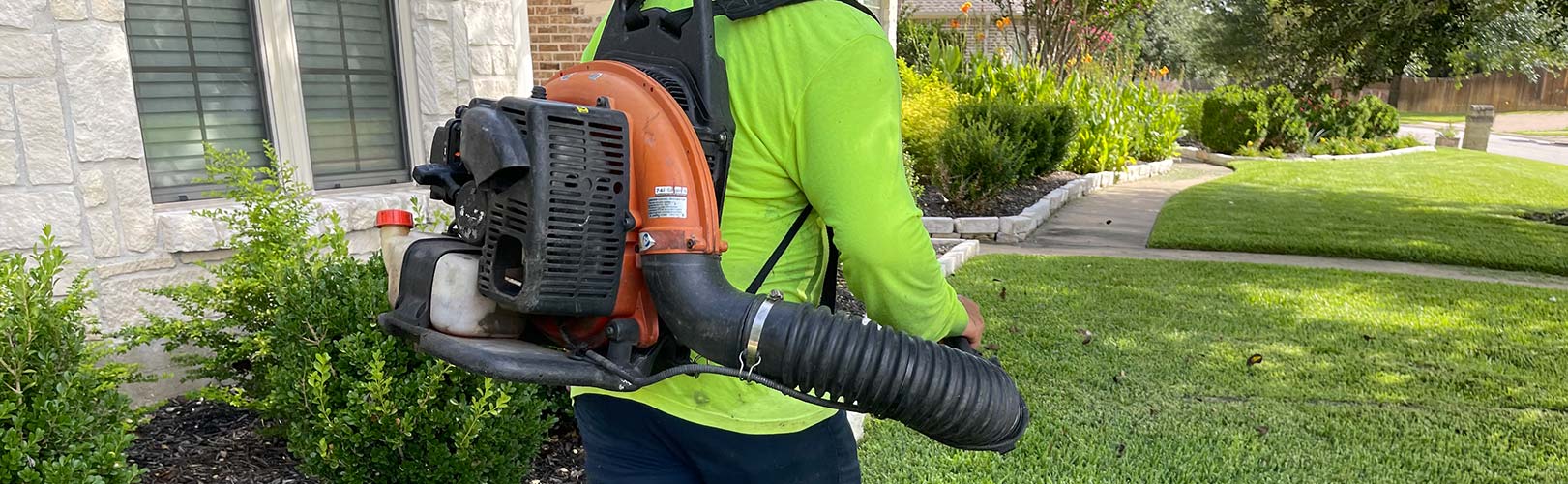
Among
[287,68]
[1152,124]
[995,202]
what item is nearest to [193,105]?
[287,68]

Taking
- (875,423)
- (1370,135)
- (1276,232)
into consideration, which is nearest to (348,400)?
(875,423)

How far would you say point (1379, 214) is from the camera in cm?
884

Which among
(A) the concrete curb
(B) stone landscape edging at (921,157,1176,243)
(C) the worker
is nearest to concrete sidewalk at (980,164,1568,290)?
(B) stone landscape edging at (921,157,1176,243)

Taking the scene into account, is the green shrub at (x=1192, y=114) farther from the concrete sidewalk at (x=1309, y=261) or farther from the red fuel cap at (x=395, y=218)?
the red fuel cap at (x=395, y=218)

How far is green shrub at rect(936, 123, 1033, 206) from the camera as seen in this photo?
8031mm

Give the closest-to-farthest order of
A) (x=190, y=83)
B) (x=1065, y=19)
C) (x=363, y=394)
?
(x=363, y=394) < (x=190, y=83) < (x=1065, y=19)

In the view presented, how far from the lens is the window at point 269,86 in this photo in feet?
12.0

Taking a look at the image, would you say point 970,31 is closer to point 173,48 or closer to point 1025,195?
point 1025,195

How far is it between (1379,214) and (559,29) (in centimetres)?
830

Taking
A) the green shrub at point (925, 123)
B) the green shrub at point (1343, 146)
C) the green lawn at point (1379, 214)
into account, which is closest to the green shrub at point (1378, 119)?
the green shrub at point (1343, 146)

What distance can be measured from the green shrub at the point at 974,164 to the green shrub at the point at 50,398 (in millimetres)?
6771

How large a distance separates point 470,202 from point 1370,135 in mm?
21419

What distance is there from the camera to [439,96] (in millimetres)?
4363

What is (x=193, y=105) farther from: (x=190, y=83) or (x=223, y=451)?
(x=223, y=451)
